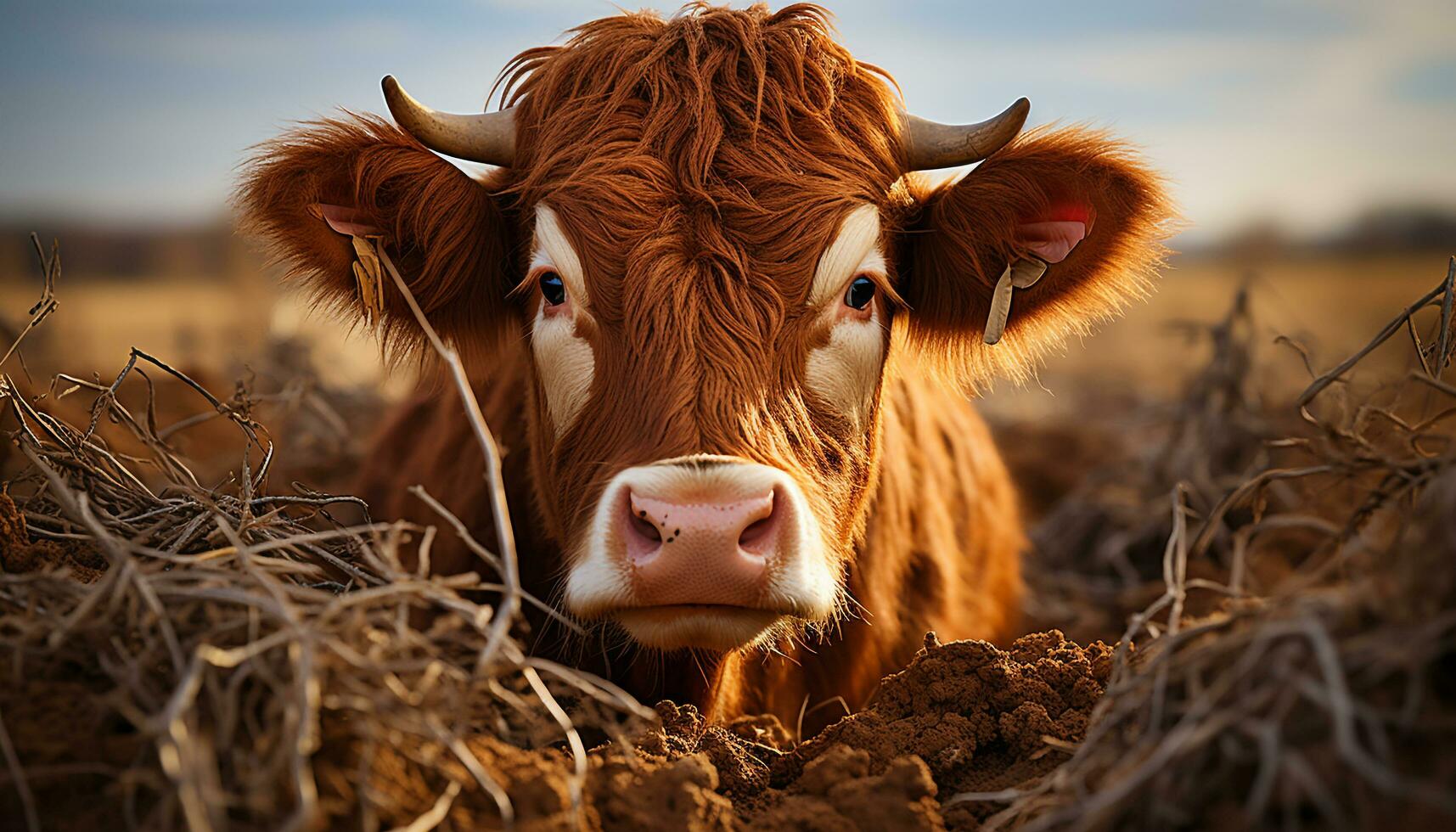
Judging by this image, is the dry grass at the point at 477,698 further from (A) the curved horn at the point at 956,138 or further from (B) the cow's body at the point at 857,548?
(A) the curved horn at the point at 956,138

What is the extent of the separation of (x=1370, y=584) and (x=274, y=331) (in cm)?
656

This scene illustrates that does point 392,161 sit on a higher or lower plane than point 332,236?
higher

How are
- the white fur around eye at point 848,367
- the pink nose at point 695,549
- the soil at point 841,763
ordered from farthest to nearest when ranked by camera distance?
the white fur around eye at point 848,367 < the pink nose at point 695,549 < the soil at point 841,763

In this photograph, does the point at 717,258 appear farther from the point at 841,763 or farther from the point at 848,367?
the point at 841,763

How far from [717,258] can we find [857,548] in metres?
1.13

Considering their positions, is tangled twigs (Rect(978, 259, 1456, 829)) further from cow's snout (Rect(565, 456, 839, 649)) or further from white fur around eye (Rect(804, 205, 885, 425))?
white fur around eye (Rect(804, 205, 885, 425))

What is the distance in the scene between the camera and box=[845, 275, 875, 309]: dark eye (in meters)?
2.81

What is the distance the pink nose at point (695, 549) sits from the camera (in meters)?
2.12

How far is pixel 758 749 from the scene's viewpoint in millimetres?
2414

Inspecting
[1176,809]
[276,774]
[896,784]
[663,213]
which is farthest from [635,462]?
[1176,809]

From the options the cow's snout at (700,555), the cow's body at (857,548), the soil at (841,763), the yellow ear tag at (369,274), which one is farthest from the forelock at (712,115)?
the soil at (841,763)

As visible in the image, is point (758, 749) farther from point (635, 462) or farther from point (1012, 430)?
point (1012, 430)

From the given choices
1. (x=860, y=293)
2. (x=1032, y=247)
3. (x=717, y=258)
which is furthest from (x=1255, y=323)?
(x=717, y=258)

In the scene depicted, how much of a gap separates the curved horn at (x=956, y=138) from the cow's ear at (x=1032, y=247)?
0.05 meters
